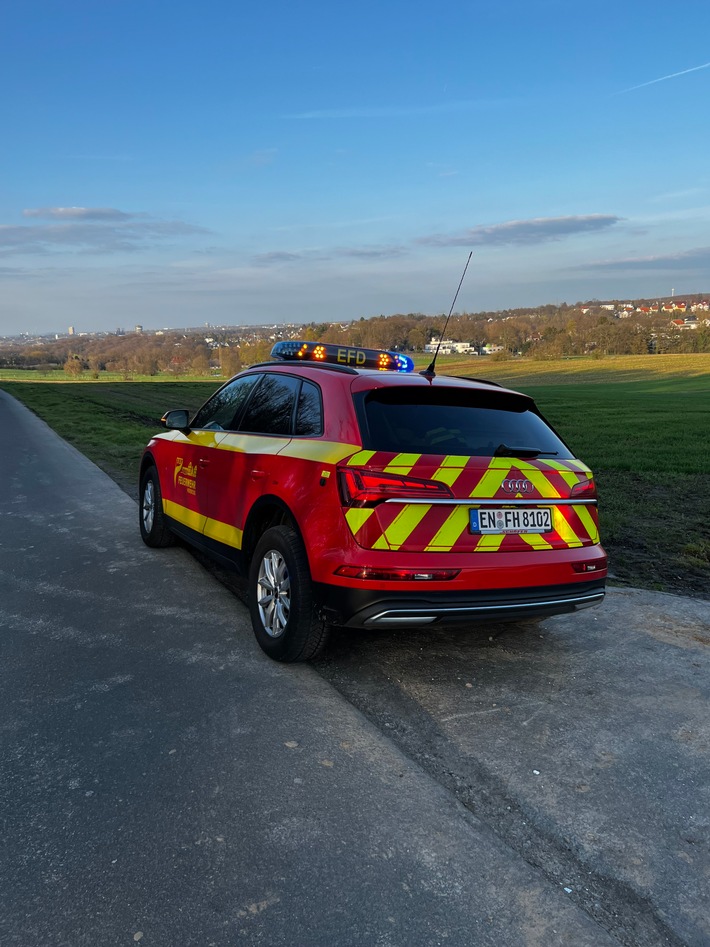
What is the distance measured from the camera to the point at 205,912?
2.17m

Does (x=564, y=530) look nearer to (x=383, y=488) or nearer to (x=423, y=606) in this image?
(x=423, y=606)

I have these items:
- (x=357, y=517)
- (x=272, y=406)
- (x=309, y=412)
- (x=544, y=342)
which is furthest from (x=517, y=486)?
(x=544, y=342)

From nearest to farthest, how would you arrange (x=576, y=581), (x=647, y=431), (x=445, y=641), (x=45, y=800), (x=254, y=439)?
(x=45, y=800), (x=576, y=581), (x=445, y=641), (x=254, y=439), (x=647, y=431)

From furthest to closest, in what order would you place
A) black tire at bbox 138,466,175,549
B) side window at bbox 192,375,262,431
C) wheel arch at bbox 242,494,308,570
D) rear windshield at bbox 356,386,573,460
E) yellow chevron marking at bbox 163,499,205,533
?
black tire at bbox 138,466,175,549, yellow chevron marking at bbox 163,499,205,533, side window at bbox 192,375,262,431, wheel arch at bbox 242,494,308,570, rear windshield at bbox 356,386,573,460

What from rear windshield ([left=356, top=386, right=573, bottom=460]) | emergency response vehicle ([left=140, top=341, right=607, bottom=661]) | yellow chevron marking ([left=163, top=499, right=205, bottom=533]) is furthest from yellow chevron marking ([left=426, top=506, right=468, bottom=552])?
yellow chevron marking ([left=163, top=499, right=205, bottom=533])

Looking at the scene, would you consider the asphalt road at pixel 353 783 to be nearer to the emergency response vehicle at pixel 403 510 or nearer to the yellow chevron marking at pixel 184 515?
the emergency response vehicle at pixel 403 510

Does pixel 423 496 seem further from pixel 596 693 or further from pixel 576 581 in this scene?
pixel 596 693

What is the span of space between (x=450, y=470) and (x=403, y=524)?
370 mm

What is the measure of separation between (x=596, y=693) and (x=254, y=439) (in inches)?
101

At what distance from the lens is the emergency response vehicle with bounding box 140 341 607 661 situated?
11.7 feet

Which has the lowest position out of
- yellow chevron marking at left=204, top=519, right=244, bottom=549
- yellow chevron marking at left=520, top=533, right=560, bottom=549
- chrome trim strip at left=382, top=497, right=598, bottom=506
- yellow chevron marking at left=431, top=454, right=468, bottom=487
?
yellow chevron marking at left=204, top=519, right=244, bottom=549

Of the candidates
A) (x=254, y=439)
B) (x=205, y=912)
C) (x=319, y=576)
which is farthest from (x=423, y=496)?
(x=205, y=912)

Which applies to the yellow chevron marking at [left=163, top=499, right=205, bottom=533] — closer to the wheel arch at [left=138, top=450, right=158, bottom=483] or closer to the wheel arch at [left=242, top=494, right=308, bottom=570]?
the wheel arch at [left=138, top=450, right=158, bottom=483]

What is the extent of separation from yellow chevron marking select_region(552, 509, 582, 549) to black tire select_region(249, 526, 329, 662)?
1361mm
